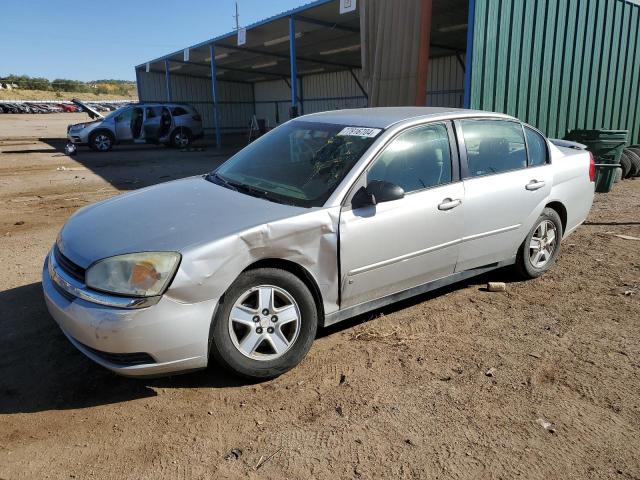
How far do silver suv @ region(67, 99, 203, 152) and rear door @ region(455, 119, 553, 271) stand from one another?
16.9 metres

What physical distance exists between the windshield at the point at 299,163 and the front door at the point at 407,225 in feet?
0.72

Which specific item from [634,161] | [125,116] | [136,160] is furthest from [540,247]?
[125,116]

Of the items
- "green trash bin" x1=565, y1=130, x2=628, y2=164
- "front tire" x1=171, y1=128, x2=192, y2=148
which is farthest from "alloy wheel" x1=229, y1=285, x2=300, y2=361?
"front tire" x1=171, y1=128, x2=192, y2=148

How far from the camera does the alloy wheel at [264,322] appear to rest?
287 centimetres

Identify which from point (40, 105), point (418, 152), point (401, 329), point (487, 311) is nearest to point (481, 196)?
point (418, 152)

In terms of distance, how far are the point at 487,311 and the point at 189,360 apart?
8.24 feet

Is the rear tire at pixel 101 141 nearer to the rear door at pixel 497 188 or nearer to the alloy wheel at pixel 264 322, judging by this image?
the rear door at pixel 497 188

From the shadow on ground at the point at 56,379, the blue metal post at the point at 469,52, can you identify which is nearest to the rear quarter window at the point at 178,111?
the blue metal post at the point at 469,52

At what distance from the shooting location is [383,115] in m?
3.93

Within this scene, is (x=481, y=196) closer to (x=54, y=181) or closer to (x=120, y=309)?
(x=120, y=309)

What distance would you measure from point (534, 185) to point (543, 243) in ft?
2.14

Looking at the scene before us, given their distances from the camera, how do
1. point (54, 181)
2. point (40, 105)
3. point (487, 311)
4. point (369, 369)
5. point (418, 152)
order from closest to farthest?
point (369, 369) → point (418, 152) → point (487, 311) → point (54, 181) → point (40, 105)

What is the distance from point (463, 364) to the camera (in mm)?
3230

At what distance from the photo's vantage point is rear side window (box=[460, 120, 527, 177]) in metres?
3.98
